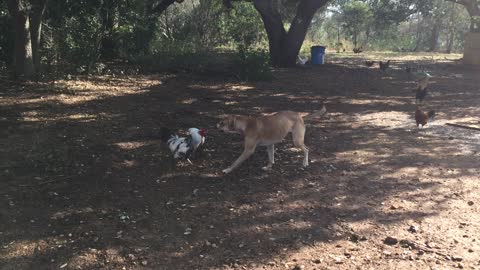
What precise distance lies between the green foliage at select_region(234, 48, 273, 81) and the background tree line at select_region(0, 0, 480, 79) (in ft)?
0.10

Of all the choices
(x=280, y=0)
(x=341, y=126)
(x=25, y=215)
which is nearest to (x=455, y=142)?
(x=341, y=126)

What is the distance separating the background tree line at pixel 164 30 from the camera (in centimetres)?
923

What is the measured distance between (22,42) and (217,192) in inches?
248

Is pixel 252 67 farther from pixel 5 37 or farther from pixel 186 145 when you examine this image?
pixel 186 145

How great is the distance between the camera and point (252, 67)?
12.4 meters

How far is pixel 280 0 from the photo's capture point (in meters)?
20.5

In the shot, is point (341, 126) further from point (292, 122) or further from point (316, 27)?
point (316, 27)

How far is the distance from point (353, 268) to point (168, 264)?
59.1 inches

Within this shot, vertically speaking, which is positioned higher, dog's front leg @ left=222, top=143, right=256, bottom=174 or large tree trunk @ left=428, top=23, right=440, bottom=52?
large tree trunk @ left=428, top=23, right=440, bottom=52

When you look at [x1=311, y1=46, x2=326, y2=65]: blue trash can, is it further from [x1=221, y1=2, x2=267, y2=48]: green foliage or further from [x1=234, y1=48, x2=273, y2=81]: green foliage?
[x1=221, y1=2, x2=267, y2=48]: green foliage

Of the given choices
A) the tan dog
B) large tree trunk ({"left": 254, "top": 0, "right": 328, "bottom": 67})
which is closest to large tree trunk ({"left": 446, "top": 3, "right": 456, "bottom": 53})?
large tree trunk ({"left": 254, "top": 0, "right": 328, "bottom": 67})

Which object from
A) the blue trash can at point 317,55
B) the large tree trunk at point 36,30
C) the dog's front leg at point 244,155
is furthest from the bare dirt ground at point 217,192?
the blue trash can at point 317,55

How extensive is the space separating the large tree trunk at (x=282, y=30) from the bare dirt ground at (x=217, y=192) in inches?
273

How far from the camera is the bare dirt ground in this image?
12.4ft
